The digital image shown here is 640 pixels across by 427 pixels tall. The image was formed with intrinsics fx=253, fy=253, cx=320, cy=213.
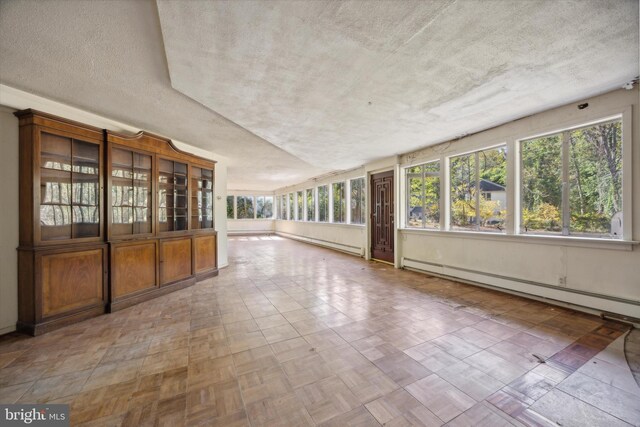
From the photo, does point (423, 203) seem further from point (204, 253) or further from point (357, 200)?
point (204, 253)

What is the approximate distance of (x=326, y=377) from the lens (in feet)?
6.83

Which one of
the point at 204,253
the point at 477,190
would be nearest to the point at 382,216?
the point at 477,190

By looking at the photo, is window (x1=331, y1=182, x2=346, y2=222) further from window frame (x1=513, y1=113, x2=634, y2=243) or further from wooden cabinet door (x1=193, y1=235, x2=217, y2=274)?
window frame (x1=513, y1=113, x2=634, y2=243)

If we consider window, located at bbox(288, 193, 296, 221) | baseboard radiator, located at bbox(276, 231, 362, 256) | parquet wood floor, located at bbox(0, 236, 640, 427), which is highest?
window, located at bbox(288, 193, 296, 221)

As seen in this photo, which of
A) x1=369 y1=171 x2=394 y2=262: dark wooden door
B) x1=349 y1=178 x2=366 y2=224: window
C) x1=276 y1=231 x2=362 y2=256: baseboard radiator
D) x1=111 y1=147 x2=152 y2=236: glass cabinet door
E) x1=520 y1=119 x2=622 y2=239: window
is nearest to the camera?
x1=520 y1=119 x2=622 y2=239: window

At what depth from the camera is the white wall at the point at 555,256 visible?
3.03m

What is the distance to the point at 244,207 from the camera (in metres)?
15.2

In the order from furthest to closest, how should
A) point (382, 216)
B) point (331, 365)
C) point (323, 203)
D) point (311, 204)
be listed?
point (311, 204) < point (323, 203) < point (382, 216) < point (331, 365)

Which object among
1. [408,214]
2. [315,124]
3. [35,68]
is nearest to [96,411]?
[35,68]

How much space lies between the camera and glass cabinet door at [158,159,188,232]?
14.5 feet

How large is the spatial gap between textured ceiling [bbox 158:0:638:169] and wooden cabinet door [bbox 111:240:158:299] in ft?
7.98

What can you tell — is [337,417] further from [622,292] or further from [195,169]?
[195,169]

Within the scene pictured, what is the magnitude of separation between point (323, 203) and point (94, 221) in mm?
7797

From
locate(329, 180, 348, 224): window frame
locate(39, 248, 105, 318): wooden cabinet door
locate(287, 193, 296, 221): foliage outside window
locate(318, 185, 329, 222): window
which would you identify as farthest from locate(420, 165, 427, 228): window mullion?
locate(287, 193, 296, 221): foliage outside window
